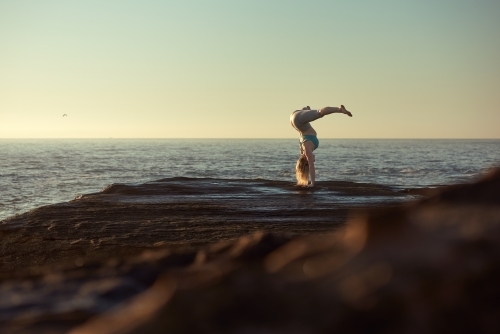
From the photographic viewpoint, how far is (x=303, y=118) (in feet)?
44.5

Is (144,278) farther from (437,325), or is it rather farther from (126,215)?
(126,215)

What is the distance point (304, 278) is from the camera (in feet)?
2.77

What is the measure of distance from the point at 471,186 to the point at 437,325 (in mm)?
219

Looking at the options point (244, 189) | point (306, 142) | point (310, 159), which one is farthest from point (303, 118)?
point (244, 189)

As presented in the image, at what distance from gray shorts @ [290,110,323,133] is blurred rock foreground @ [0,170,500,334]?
12.3 m

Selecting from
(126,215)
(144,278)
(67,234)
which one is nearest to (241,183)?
(126,215)

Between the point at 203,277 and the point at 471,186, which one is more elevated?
the point at 471,186

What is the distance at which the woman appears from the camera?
13.2 meters

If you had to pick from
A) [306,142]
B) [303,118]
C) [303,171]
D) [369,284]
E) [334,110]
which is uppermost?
[334,110]

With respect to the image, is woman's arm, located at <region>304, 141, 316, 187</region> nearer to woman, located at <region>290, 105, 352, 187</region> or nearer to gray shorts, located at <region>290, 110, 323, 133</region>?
woman, located at <region>290, 105, 352, 187</region>

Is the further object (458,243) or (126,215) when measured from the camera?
(126,215)

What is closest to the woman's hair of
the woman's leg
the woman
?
the woman

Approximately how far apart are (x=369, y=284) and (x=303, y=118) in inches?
508

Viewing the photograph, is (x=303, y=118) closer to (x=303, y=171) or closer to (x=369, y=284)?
(x=303, y=171)
